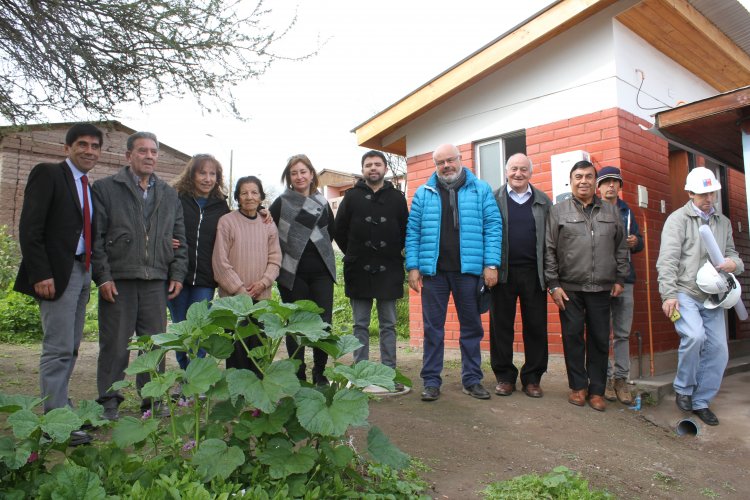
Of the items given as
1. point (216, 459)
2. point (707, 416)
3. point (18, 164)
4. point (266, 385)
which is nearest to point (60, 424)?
point (216, 459)

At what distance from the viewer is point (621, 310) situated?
4.93 metres

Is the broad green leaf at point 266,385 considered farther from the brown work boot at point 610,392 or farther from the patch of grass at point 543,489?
the brown work boot at point 610,392

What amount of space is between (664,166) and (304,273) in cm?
468

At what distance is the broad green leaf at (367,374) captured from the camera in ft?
7.12

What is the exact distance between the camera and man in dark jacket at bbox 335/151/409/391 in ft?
15.2

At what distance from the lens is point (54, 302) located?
10.5 feet

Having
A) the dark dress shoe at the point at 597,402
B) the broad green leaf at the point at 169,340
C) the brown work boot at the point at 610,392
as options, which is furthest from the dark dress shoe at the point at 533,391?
the broad green leaf at the point at 169,340

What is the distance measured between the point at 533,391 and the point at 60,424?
3789 millimetres

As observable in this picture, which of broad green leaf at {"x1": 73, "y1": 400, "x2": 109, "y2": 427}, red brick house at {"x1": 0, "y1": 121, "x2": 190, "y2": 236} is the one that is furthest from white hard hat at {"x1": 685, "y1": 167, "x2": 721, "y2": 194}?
red brick house at {"x1": 0, "y1": 121, "x2": 190, "y2": 236}

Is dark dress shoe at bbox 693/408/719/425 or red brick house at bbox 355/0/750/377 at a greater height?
red brick house at bbox 355/0/750/377

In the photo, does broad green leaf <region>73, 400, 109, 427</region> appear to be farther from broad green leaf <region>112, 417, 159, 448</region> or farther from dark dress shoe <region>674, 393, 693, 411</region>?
dark dress shoe <region>674, 393, 693, 411</region>

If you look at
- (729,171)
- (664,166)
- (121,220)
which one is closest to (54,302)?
(121,220)

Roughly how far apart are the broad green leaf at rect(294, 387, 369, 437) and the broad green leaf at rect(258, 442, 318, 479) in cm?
18

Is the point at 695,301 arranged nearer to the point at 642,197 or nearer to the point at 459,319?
the point at 642,197
